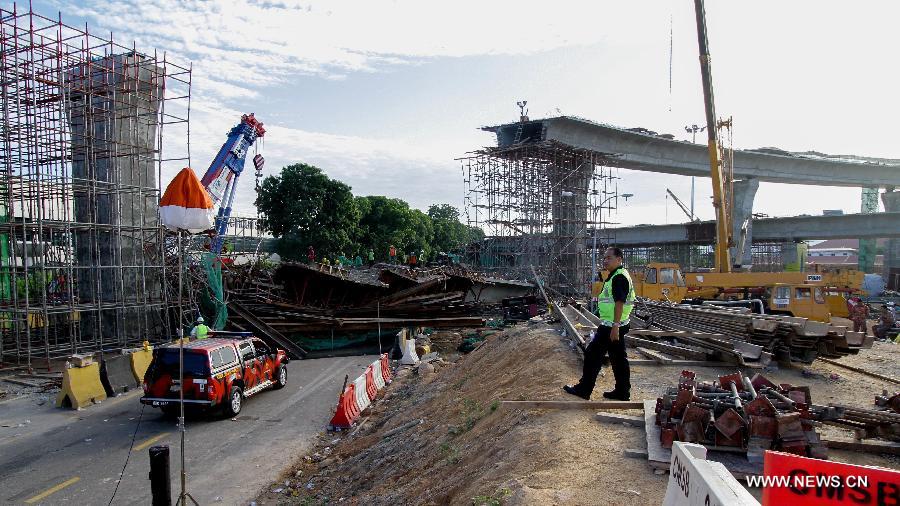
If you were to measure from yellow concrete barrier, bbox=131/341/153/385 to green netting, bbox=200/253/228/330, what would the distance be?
4.18m

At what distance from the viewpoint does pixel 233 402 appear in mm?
12156

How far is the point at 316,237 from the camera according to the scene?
4197 centimetres

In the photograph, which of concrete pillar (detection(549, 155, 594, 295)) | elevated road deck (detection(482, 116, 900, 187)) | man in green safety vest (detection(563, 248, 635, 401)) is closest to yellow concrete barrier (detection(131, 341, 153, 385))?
man in green safety vest (detection(563, 248, 635, 401))

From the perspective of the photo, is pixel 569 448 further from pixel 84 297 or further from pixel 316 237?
pixel 316 237

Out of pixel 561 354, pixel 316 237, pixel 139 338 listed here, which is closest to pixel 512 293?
pixel 316 237

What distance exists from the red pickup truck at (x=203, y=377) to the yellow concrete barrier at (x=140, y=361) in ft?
11.9

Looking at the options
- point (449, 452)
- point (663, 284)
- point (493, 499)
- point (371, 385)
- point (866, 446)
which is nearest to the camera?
point (493, 499)

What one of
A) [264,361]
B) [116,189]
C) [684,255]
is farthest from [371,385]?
[684,255]

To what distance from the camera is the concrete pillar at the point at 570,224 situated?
115 ft

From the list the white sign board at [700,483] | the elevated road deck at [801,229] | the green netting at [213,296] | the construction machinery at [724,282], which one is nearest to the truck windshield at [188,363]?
the green netting at [213,296]

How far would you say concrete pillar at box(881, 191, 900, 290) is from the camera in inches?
1975

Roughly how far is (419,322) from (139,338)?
9727 mm

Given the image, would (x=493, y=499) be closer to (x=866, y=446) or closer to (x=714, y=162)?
(x=866, y=446)

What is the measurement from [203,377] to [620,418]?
8.28m
